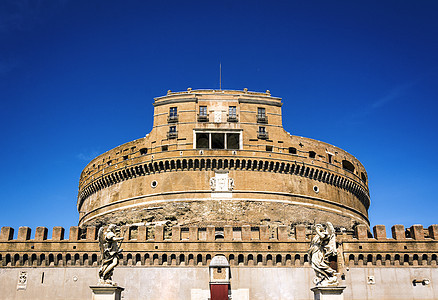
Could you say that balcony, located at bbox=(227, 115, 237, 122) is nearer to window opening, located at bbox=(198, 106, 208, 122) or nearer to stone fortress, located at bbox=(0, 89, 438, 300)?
stone fortress, located at bbox=(0, 89, 438, 300)

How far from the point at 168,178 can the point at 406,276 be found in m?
20.7

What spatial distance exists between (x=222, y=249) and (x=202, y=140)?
50.4ft

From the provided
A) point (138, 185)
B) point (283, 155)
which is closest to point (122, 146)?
point (138, 185)

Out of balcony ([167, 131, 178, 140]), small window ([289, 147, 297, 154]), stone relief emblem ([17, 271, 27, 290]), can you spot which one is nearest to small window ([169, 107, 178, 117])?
balcony ([167, 131, 178, 140])

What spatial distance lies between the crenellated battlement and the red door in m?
1.68

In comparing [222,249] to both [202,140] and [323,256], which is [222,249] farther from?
[323,256]

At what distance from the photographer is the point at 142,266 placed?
32000 millimetres

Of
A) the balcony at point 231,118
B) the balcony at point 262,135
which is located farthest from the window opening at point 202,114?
the balcony at point 262,135

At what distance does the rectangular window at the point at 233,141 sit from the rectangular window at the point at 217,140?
1.87 ft

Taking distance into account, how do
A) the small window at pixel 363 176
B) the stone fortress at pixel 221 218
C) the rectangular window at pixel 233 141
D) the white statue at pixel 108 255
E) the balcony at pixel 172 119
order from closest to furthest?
the white statue at pixel 108 255, the stone fortress at pixel 221 218, the rectangular window at pixel 233 141, the balcony at pixel 172 119, the small window at pixel 363 176

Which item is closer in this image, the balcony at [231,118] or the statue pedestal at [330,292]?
the statue pedestal at [330,292]

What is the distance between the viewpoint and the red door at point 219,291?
30.9 metres

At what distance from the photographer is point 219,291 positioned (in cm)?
3095

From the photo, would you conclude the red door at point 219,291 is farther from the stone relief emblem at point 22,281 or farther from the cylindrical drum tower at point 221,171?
the stone relief emblem at point 22,281
